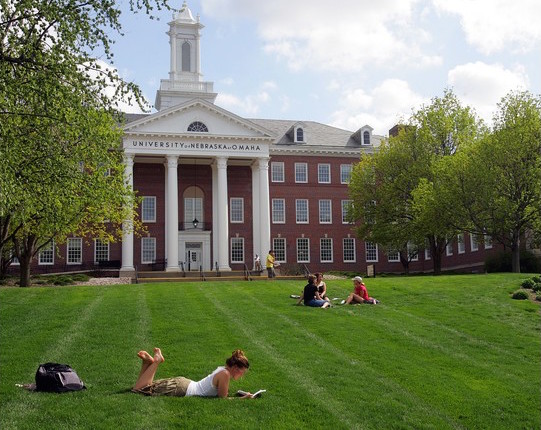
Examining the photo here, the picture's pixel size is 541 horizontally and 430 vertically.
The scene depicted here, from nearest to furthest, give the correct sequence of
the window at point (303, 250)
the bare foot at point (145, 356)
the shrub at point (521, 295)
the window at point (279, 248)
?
the bare foot at point (145, 356)
the shrub at point (521, 295)
the window at point (279, 248)
the window at point (303, 250)

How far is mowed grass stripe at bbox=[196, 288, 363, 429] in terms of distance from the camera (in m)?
10.6

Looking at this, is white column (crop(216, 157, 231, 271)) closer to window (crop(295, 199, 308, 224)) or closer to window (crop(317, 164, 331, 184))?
window (crop(295, 199, 308, 224))

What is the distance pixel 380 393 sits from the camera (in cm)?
1180

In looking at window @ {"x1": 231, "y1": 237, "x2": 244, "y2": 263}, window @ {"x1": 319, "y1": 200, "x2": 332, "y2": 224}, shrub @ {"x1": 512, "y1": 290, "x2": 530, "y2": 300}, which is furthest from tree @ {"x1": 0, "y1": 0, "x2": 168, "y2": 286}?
window @ {"x1": 319, "y1": 200, "x2": 332, "y2": 224}

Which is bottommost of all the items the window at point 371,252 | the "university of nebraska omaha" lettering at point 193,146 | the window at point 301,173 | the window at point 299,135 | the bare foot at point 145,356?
the bare foot at point 145,356

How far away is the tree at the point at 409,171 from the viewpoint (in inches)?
1783

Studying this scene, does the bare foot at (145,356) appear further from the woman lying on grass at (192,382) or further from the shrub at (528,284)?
the shrub at (528,284)

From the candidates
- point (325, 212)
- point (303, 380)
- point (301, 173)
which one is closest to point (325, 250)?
point (325, 212)

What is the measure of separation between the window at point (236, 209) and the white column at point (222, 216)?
4834mm

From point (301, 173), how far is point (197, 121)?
1121 cm

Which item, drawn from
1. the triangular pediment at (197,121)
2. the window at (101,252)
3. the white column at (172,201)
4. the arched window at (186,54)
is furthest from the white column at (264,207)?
the arched window at (186,54)

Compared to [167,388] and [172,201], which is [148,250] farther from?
[167,388]

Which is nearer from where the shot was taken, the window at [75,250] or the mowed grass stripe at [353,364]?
the mowed grass stripe at [353,364]

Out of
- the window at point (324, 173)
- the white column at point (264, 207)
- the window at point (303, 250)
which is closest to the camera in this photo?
the white column at point (264, 207)
